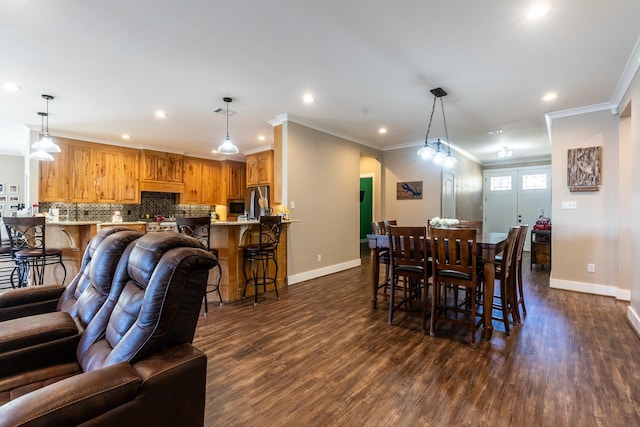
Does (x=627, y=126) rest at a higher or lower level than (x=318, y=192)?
higher

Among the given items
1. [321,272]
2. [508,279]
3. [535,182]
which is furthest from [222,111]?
[535,182]

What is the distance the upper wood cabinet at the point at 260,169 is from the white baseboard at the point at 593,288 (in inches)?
214

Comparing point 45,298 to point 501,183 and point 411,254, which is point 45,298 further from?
point 501,183

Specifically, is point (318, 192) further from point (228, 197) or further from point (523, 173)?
point (523, 173)

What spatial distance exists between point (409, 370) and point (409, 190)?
4718mm

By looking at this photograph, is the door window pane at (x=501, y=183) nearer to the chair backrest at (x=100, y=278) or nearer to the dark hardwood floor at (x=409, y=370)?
the dark hardwood floor at (x=409, y=370)

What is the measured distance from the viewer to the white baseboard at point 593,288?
12.4ft

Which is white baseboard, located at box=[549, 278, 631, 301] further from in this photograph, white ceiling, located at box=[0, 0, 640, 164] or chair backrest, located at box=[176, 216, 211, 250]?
chair backrest, located at box=[176, 216, 211, 250]

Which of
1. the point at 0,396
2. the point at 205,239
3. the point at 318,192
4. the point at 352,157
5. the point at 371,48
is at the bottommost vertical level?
the point at 0,396

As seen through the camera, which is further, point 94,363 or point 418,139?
point 418,139

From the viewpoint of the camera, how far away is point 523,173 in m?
8.05

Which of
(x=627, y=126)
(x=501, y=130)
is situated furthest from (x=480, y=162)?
(x=627, y=126)

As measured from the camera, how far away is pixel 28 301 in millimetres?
1822

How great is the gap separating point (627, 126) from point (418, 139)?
297 cm
